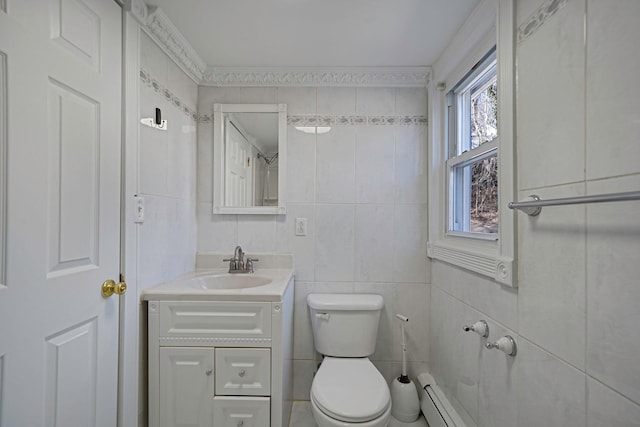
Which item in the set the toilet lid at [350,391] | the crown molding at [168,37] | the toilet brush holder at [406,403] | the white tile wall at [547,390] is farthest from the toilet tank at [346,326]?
the crown molding at [168,37]

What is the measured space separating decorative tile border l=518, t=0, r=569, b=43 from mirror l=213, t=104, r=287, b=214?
4.26 ft

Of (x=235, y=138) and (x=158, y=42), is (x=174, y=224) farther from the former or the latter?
(x=158, y=42)

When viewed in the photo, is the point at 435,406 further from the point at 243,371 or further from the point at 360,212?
the point at 360,212

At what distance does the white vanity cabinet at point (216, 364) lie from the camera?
1.32 metres

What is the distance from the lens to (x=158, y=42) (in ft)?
4.74

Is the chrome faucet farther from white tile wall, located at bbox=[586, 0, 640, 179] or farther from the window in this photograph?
white tile wall, located at bbox=[586, 0, 640, 179]

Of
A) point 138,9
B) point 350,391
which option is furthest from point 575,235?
point 138,9

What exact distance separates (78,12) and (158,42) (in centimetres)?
48

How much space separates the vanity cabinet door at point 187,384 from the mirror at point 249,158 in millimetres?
885

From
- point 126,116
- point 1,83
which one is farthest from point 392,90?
point 1,83

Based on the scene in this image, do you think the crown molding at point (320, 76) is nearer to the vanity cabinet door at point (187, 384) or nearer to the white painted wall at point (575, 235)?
the white painted wall at point (575, 235)

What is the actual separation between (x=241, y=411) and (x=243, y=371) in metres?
0.18

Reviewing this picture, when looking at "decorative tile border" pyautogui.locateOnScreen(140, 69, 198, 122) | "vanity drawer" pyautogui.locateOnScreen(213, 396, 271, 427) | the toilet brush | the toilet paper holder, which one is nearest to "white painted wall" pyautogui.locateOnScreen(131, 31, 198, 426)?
"decorative tile border" pyautogui.locateOnScreen(140, 69, 198, 122)

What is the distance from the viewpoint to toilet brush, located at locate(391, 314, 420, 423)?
5.69ft
